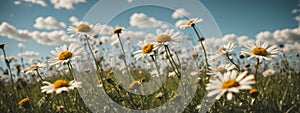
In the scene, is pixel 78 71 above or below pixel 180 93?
above

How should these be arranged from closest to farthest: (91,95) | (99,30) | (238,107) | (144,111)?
(238,107) → (144,111) → (99,30) → (91,95)

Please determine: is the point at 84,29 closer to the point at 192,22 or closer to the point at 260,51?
the point at 192,22

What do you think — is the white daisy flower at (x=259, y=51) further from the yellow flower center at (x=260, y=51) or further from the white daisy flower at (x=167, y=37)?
the white daisy flower at (x=167, y=37)

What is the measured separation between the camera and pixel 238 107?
2.15 m

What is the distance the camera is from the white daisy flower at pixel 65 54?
2.67m

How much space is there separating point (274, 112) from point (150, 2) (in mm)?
2140

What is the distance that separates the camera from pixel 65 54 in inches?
106

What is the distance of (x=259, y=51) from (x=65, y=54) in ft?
6.02

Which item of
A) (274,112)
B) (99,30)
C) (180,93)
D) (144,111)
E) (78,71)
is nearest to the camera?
(274,112)

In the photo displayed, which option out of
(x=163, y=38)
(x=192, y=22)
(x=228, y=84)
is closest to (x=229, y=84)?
(x=228, y=84)

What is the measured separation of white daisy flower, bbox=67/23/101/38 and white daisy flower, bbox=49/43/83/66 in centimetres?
37

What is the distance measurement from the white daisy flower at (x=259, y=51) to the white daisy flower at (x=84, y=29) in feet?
5.87

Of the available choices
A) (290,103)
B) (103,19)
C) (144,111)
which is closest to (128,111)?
(144,111)

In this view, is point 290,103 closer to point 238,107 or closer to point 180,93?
point 238,107
